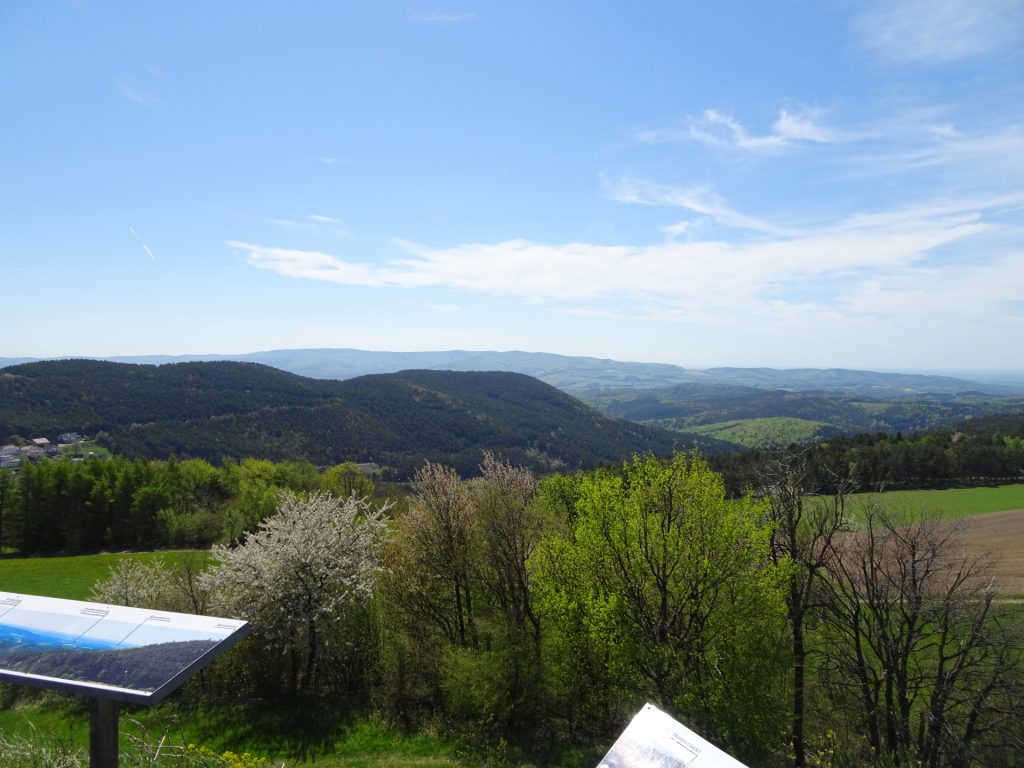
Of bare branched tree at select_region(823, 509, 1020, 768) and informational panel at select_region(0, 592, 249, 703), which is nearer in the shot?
informational panel at select_region(0, 592, 249, 703)

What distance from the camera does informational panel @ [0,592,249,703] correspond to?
621cm

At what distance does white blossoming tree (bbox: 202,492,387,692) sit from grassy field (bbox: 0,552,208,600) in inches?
823

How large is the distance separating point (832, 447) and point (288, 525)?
311 ft

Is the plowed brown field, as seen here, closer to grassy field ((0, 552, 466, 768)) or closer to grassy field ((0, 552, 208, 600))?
grassy field ((0, 552, 466, 768))

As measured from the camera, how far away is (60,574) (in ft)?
130

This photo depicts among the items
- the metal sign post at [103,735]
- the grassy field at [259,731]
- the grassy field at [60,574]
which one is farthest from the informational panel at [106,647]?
the grassy field at [60,574]

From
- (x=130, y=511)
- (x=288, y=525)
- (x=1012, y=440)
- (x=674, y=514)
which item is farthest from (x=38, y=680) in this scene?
(x=1012, y=440)

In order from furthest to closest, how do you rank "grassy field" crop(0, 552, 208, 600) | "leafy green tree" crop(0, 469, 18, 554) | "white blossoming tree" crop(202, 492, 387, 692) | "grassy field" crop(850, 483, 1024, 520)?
"grassy field" crop(850, 483, 1024, 520)
"leafy green tree" crop(0, 469, 18, 554)
"grassy field" crop(0, 552, 208, 600)
"white blossoming tree" crop(202, 492, 387, 692)

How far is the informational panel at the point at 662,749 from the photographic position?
17.6 ft

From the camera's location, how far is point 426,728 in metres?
17.8

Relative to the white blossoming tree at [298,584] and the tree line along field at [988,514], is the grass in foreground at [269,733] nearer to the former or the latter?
the white blossoming tree at [298,584]

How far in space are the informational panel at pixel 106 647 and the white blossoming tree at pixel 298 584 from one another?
11.3 metres

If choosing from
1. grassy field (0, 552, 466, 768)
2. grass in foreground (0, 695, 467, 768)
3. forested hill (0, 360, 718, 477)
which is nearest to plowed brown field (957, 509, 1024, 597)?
grass in foreground (0, 695, 467, 768)

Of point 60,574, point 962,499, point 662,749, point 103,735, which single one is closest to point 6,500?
point 60,574
